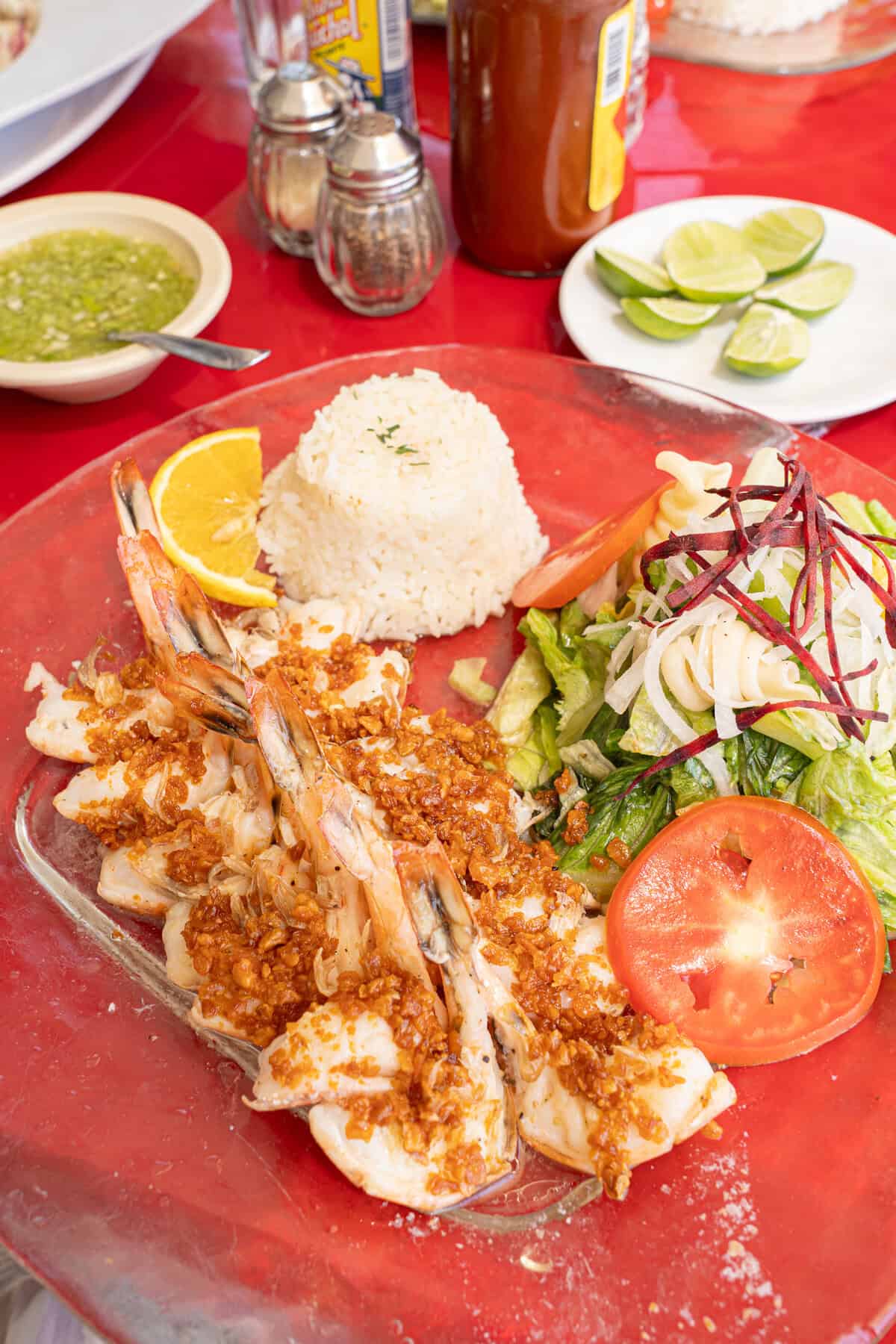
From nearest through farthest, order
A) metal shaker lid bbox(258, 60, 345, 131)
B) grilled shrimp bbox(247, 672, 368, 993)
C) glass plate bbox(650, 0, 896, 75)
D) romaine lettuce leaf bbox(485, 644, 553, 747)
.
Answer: grilled shrimp bbox(247, 672, 368, 993) → romaine lettuce leaf bbox(485, 644, 553, 747) → metal shaker lid bbox(258, 60, 345, 131) → glass plate bbox(650, 0, 896, 75)

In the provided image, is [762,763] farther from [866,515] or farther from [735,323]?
[735,323]

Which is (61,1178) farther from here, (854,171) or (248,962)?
(854,171)

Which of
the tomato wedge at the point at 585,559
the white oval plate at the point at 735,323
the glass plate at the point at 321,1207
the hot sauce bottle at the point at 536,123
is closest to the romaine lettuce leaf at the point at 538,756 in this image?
the tomato wedge at the point at 585,559

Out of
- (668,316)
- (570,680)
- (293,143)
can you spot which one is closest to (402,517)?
(570,680)

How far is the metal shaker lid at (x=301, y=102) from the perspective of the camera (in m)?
2.76

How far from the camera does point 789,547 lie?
1768mm

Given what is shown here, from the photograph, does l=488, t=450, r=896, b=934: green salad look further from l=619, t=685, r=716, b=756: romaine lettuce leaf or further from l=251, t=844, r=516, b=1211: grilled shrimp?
l=251, t=844, r=516, b=1211: grilled shrimp

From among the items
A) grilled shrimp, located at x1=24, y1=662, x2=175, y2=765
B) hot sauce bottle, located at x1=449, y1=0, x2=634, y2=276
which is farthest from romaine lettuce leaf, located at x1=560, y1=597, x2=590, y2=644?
hot sauce bottle, located at x1=449, y1=0, x2=634, y2=276

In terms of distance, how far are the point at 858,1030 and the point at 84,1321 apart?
1.11m

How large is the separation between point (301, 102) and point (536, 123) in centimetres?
65

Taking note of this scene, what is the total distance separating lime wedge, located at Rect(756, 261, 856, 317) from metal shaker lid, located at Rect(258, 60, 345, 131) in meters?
1.21

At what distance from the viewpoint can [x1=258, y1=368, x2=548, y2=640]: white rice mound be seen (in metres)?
2.22

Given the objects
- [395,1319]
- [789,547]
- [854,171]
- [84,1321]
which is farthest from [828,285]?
[84,1321]

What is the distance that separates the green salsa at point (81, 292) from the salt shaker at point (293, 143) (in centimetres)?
37
